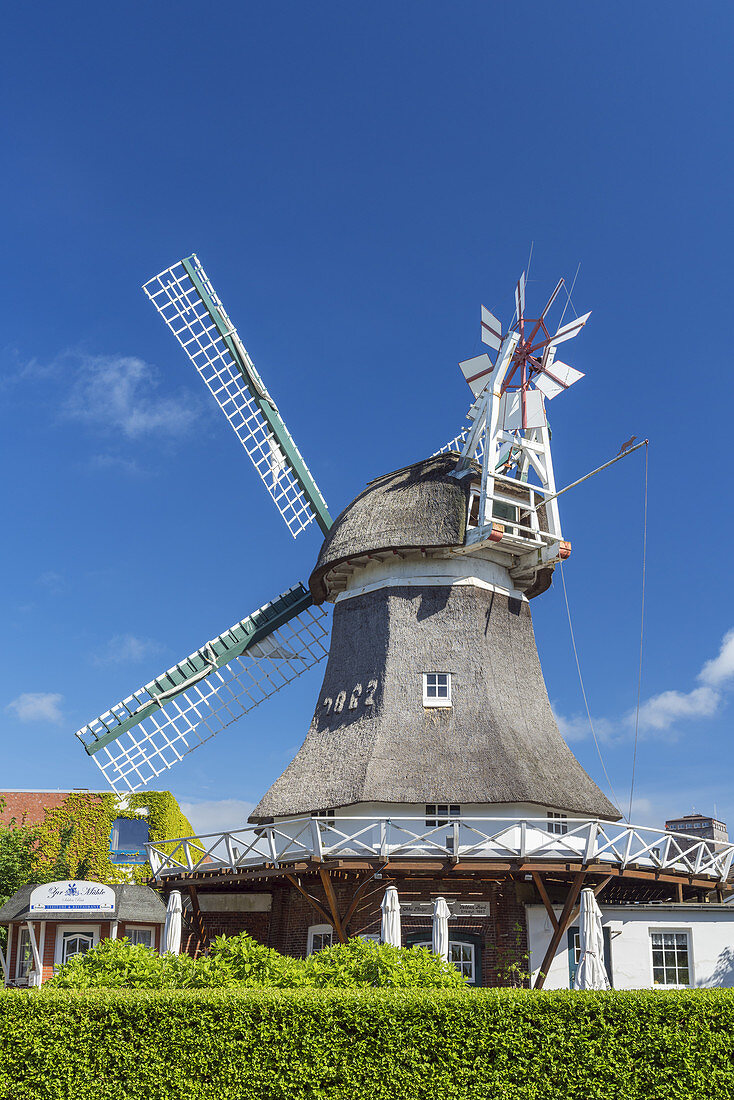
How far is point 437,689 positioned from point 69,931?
11.6 m

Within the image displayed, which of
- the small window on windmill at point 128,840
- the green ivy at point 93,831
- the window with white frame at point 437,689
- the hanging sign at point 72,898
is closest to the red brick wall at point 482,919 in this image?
the window with white frame at point 437,689

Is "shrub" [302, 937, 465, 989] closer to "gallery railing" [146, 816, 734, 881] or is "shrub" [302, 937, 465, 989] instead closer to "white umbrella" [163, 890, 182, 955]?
"gallery railing" [146, 816, 734, 881]

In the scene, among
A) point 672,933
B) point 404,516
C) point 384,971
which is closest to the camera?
point 384,971

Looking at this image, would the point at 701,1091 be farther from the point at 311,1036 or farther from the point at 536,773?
the point at 536,773

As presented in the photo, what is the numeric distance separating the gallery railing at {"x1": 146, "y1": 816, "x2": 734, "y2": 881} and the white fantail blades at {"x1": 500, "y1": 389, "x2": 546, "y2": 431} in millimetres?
8061

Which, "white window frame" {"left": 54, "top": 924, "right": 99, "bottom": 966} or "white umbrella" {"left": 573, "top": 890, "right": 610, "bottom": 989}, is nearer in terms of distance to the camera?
"white umbrella" {"left": 573, "top": 890, "right": 610, "bottom": 989}

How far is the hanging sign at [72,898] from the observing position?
20.5 metres

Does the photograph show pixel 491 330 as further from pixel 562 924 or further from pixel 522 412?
pixel 562 924

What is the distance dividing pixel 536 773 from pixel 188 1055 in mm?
8914

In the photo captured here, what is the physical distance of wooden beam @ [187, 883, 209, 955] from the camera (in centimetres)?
1825

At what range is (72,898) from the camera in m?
20.6

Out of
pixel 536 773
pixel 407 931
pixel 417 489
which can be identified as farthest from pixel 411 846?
pixel 417 489

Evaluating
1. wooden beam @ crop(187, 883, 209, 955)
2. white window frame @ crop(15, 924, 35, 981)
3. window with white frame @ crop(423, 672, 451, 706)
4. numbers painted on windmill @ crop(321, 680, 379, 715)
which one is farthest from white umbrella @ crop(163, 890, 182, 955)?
white window frame @ crop(15, 924, 35, 981)

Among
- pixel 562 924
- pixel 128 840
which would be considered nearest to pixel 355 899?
pixel 562 924
